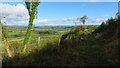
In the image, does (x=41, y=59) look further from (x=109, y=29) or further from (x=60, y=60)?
(x=109, y=29)

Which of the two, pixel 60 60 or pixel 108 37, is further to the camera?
pixel 108 37

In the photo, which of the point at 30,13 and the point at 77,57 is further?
the point at 30,13

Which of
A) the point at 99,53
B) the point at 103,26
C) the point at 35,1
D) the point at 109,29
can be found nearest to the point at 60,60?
the point at 99,53

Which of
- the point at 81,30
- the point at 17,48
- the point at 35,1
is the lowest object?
the point at 17,48

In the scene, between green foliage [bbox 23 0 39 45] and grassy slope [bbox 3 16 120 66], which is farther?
green foliage [bbox 23 0 39 45]

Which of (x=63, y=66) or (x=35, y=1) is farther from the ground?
(x=35, y=1)

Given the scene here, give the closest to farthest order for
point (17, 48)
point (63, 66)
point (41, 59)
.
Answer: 1. point (63, 66)
2. point (41, 59)
3. point (17, 48)

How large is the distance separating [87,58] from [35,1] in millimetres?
11910

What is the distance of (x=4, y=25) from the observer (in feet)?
66.4

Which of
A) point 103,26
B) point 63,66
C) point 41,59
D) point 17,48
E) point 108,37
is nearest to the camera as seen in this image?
point 63,66

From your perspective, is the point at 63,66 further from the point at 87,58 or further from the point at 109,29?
the point at 109,29

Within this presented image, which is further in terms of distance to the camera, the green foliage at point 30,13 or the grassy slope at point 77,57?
the green foliage at point 30,13

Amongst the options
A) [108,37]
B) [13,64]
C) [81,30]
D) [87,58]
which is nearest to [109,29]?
[108,37]

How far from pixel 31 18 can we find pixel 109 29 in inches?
312
